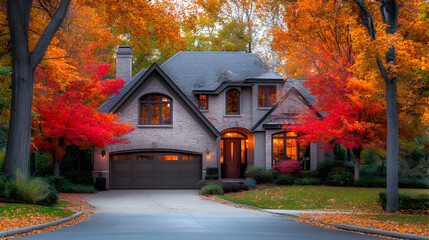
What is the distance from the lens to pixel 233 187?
92.8 feet

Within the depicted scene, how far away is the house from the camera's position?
30.5 metres

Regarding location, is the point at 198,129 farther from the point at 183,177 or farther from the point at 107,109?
the point at 107,109

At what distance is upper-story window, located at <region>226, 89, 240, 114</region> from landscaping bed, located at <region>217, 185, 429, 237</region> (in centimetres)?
647

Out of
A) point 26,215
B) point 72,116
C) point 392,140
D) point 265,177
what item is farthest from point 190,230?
point 265,177

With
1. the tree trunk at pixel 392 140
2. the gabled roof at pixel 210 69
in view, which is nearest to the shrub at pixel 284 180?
the gabled roof at pixel 210 69

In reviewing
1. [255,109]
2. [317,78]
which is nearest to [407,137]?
[317,78]

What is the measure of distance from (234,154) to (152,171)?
6.88 meters

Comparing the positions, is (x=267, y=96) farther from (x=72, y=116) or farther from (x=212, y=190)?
(x=72, y=116)

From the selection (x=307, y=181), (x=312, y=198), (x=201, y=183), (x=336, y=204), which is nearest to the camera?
(x=336, y=204)

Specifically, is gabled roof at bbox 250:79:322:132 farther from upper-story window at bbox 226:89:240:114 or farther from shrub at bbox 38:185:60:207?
shrub at bbox 38:185:60:207

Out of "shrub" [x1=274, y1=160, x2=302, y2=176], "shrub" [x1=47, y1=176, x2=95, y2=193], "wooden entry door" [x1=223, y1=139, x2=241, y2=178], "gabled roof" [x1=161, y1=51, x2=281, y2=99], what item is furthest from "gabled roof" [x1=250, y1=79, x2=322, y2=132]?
"shrub" [x1=47, y1=176, x2=95, y2=193]

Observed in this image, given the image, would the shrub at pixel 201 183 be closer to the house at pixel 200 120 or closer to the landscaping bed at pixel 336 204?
the house at pixel 200 120

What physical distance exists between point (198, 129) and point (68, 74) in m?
12.2

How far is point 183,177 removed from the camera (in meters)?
30.9
